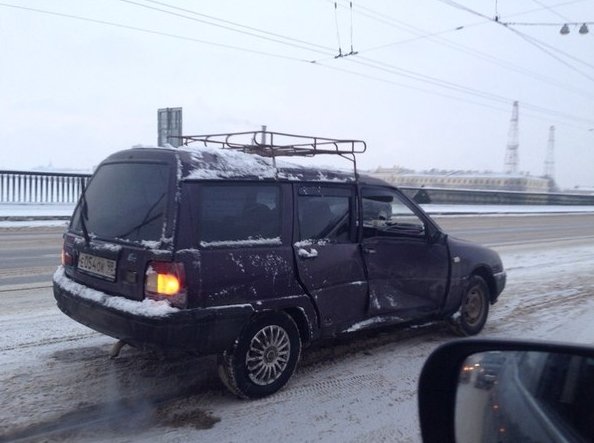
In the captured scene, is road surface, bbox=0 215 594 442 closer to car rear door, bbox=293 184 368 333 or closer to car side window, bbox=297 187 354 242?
car rear door, bbox=293 184 368 333

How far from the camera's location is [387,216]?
5.64m

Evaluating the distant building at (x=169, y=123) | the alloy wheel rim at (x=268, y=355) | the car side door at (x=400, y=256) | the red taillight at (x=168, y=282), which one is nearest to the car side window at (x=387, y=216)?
the car side door at (x=400, y=256)

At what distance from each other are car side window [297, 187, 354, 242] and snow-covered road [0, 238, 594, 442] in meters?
1.21

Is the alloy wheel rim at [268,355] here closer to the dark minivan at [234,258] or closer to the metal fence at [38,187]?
the dark minivan at [234,258]

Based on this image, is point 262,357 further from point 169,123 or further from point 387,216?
point 169,123

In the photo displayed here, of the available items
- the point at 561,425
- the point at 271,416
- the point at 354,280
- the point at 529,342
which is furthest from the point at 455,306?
the point at 561,425

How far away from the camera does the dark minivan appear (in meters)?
4.01

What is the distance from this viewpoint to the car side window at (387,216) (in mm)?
5363

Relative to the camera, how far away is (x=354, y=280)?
5043 mm

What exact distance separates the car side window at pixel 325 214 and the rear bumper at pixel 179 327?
96 centimetres

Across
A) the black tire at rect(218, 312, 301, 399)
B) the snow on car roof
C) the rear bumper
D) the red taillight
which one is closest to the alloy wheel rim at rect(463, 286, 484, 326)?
the snow on car roof

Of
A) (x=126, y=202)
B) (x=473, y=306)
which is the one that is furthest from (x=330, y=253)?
(x=473, y=306)

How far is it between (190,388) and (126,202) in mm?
1558

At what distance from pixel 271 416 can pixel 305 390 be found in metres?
0.57
